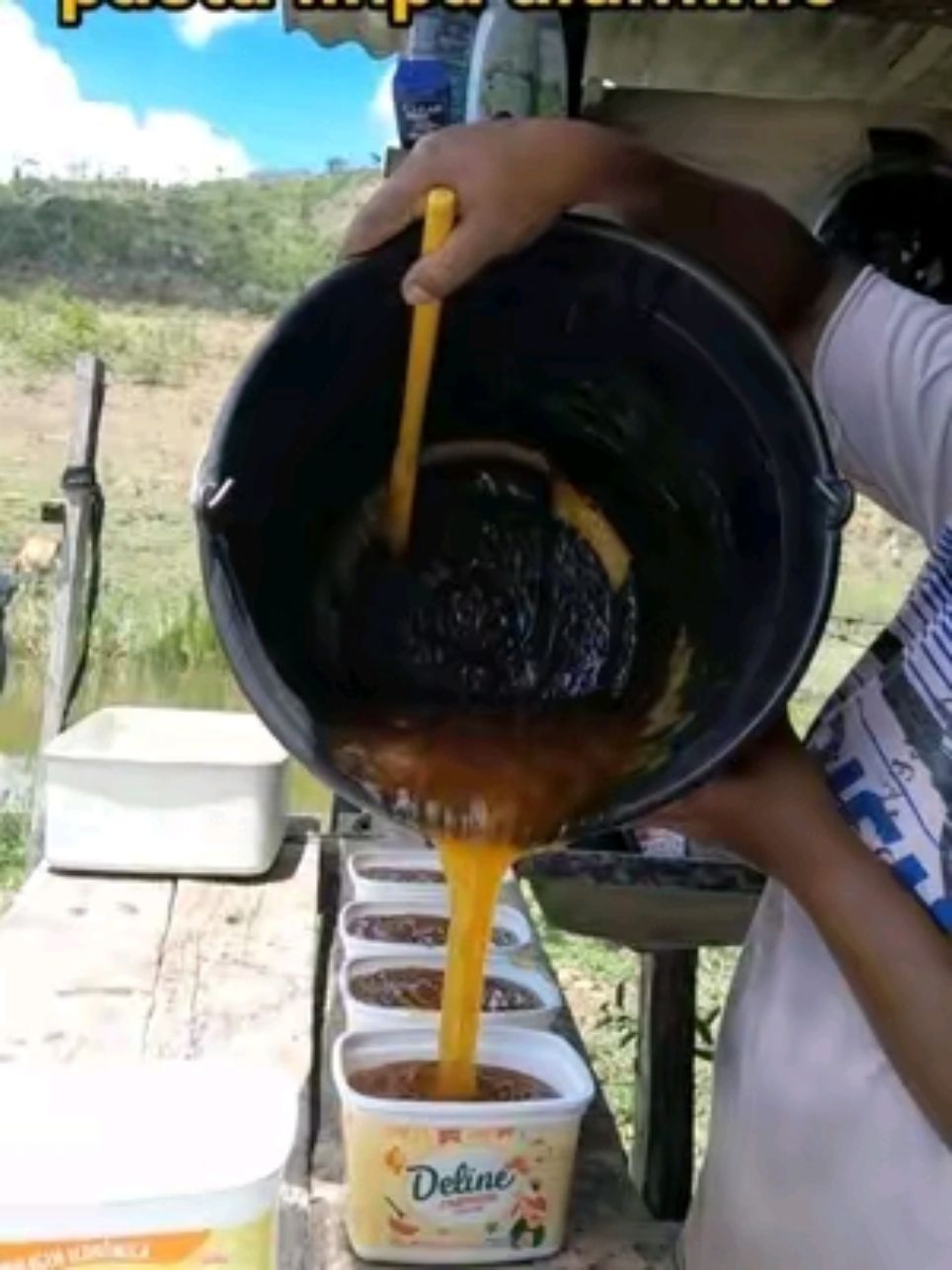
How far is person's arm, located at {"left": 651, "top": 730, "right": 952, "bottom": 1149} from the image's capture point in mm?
809

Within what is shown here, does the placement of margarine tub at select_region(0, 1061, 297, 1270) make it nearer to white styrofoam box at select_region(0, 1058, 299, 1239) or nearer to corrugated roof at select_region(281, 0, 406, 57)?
white styrofoam box at select_region(0, 1058, 299, 1239)

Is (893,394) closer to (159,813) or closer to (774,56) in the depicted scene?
(159,813)

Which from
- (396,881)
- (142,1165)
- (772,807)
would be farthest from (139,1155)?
(396,881)

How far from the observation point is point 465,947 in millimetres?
1015

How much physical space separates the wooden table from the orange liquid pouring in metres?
0.11

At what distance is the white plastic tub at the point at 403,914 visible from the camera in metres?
1.43

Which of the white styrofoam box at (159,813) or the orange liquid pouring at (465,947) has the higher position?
the orange liquid pouring at (465,947)

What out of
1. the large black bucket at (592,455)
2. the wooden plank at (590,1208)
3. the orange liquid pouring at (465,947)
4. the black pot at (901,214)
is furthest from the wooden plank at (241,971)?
the black pot at (901,214)

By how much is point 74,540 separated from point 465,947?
1.82 m

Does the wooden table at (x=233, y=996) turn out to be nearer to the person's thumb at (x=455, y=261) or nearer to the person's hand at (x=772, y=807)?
the person's hand at (x=772, y=807)

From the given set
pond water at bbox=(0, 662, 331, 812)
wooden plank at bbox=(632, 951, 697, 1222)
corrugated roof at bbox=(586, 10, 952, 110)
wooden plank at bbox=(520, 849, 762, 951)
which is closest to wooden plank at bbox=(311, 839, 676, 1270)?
wooden plank at bbox=(520, 849, 762, 951)

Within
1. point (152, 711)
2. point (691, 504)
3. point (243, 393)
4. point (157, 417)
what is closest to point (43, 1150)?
point (243, 393)

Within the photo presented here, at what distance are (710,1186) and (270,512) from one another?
0.38 meters

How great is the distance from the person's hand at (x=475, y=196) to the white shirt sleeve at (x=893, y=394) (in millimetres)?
191
